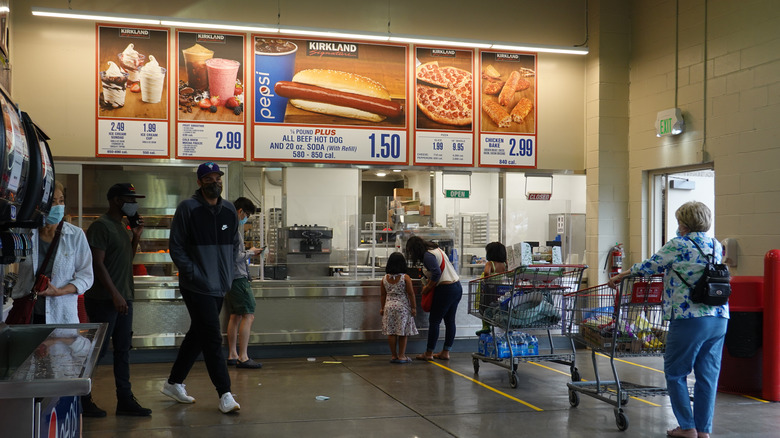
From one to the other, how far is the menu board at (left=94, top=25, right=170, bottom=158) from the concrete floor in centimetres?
239

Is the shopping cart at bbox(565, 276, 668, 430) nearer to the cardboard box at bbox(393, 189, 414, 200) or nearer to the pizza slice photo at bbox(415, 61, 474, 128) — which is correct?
the pizza slice photo at bbox(415, 61, 474, 128)

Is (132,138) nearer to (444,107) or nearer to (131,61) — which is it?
(131,61)

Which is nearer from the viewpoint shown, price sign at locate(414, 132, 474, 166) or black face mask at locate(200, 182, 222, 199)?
black face mask at locate(200, 182, 222, 199)

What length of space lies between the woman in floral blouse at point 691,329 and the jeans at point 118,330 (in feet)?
12.0

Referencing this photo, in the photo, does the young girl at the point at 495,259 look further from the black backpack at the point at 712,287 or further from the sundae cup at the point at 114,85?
the sundae cup at the point at 114,85

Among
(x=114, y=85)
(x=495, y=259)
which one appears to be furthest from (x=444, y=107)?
(x=114, y=85)

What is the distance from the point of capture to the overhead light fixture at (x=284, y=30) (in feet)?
23.6

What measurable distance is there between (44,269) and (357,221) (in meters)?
4.54

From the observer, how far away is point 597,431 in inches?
197

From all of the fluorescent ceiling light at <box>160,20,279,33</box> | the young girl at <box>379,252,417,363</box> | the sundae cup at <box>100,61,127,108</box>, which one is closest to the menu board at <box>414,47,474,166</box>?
the young girl at <box>379,252,417,363</box>

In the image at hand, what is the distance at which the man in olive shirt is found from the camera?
5031mm

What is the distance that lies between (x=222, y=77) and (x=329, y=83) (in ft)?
3.99

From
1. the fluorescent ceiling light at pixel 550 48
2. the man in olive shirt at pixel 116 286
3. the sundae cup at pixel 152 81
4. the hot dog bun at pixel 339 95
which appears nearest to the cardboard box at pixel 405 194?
the hot dog bun at pixel 339 95

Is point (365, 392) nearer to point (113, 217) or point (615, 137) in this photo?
point (113, 217)
